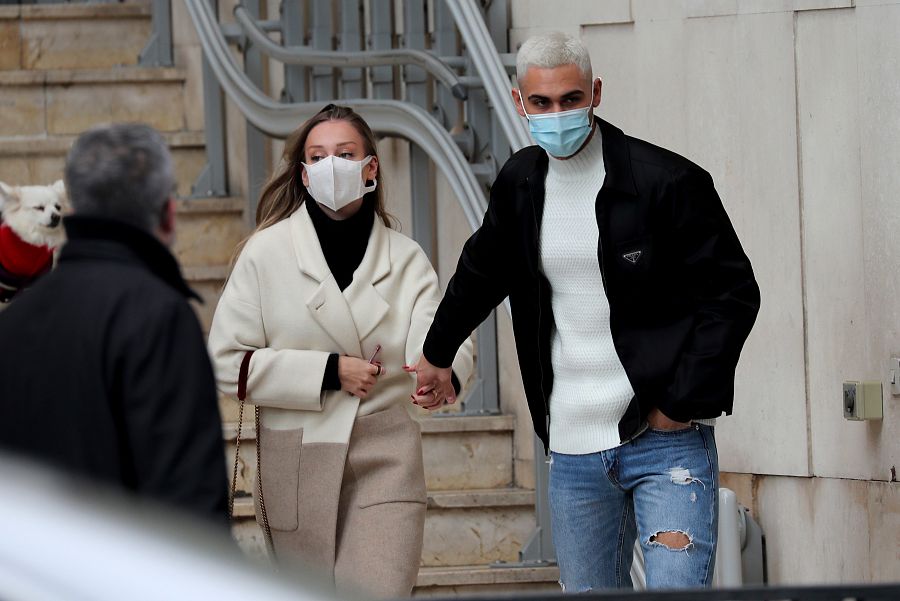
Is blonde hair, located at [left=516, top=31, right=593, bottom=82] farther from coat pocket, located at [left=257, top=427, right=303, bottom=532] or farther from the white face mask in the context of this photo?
coat pocket, located at [left=257, top=427, right=303, bottom=532]

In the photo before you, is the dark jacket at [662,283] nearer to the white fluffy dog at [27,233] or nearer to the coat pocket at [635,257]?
the coat pocket at [635,257]

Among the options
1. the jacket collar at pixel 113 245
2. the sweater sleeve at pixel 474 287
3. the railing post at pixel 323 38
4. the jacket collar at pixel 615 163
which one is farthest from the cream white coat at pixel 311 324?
the railing post at pixel 323 38

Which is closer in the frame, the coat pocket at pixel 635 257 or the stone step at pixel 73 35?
the coat pocket at pixel 635 257

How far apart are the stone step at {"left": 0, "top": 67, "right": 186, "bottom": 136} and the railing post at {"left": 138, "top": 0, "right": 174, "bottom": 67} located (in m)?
0.31

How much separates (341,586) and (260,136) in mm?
3281

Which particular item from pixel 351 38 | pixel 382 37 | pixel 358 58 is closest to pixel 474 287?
pixel 358 58

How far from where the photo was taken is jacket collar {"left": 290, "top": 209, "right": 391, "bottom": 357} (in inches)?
140

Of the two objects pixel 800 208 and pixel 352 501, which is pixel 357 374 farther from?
pixel 800 208

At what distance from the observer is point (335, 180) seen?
141 inches

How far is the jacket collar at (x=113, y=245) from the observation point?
6.53 feet

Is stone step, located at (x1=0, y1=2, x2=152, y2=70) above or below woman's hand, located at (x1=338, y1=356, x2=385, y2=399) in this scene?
above

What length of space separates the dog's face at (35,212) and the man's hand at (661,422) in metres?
2.53

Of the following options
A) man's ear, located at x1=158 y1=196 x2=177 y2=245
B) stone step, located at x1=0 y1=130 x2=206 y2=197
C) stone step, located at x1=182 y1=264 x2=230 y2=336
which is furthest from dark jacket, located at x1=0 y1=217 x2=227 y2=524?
stone step, located at x1=0 y1=130 x2=206 y2=197

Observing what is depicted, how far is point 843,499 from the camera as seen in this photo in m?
4.35
